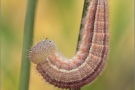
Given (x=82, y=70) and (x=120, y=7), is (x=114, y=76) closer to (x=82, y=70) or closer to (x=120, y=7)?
(x=120, y=7)

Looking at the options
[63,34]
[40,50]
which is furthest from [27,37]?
[63,34]

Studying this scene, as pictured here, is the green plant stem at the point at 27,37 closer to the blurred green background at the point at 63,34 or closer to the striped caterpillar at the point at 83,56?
the striped caterpillar at the point at 83,56

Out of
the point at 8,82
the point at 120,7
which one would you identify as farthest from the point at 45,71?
the point at 120,7

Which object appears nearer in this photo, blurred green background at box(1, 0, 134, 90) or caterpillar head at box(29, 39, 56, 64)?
caterpillar head at box(29, 39, 56, 64)

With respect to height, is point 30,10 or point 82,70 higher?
point 30,10

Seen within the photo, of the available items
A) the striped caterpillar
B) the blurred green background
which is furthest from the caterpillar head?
the blurred green background

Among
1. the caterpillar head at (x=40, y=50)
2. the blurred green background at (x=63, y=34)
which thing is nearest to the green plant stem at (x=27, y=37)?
the caterpillar head at (x=40, y=50)

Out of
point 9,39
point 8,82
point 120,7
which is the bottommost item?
point 8,82

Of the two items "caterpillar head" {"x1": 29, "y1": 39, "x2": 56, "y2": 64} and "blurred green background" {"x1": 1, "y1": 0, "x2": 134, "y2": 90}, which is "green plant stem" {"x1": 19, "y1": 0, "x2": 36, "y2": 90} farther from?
"blurred green background" {"x1": 1, "y1": 0, "x2": 134, "y2": 90}
